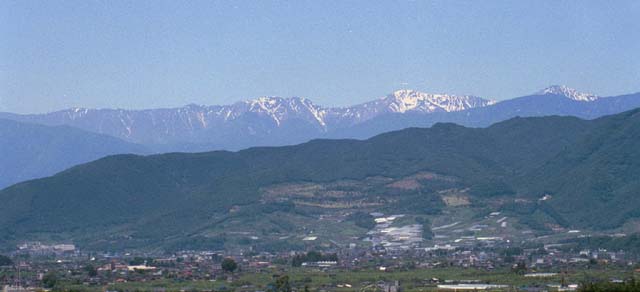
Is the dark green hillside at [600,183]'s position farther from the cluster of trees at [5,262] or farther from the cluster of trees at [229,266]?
the cluster of trees at [5,262]

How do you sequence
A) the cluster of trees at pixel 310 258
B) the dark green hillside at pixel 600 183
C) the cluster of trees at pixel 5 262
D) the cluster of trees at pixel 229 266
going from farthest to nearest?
1. the dark green hillside at pixel 600 183
2. the cluster of trees at pixel 5 262
3. the cluster of trees at pixel 310 258
4. the cluster of trees at pixel 229 266

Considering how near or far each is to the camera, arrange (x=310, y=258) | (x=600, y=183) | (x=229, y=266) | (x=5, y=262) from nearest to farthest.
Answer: (x=229, y=266) → (x=310, y=258) → (x=5, y=262) → (x=600, y=183)

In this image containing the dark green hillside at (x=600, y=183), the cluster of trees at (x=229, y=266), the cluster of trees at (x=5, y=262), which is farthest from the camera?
the dark green hillside at (x=600, y=183)

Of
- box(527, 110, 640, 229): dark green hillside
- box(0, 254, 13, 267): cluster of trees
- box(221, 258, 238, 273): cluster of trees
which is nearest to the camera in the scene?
box(221, 258, 238, 273): cluster of trees

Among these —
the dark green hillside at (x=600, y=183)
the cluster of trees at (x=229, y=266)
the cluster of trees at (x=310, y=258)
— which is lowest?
the cluster of trees at (x=229, y=266)

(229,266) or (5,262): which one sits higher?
(5,262)

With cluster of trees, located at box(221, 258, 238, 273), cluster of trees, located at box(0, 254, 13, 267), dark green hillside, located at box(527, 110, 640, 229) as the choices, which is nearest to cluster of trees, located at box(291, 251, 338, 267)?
cluster of trees, located at box(221, 258, 238, 273)

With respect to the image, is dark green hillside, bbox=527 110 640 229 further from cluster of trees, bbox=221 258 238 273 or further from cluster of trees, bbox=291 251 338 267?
cluster of trees, bbox=221 258 238 273

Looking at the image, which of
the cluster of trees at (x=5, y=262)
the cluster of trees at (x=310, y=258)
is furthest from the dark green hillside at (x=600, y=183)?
the cluster of trees at (x=5, y=262)

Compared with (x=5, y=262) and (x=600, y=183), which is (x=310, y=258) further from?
(x=600, y=183)

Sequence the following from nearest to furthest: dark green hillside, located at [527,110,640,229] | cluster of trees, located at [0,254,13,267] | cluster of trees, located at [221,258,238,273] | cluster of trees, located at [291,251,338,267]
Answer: cluster of trees, located at [221,258,238,273]
cluster of trees, located at [291,251,338,267]
cluster of trees, located at [0,254,13,267]
dark green hillside, located at [527,110,640,229]

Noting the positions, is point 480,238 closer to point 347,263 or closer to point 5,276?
point 347,263

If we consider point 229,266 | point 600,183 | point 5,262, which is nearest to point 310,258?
point 229,266

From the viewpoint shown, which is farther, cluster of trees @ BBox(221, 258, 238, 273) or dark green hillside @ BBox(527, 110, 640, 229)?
dark green hillside @ BBox(527, 110, 640, 229)
